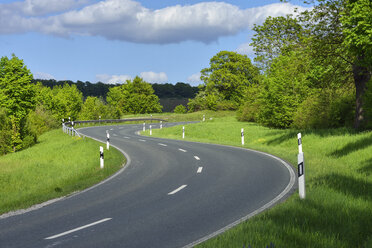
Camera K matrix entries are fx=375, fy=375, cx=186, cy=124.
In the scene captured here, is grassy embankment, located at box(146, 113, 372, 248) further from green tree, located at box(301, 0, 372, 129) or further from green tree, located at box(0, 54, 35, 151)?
green tree, located at box(0, 54, 35, 151)

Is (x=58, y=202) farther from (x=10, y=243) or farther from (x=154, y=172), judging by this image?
(x=154, y=172)

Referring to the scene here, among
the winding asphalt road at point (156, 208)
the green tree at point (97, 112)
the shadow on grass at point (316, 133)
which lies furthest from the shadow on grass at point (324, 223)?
the green tree at point (97, 112)

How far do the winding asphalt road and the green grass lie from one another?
3.06ft

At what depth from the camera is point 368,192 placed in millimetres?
8852

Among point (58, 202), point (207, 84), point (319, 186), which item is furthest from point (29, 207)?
point (207, 84)

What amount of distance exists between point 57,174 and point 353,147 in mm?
14538

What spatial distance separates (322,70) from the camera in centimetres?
2130

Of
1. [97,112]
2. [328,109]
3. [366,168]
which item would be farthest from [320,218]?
[97,112]

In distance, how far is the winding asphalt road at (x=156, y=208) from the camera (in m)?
6.39

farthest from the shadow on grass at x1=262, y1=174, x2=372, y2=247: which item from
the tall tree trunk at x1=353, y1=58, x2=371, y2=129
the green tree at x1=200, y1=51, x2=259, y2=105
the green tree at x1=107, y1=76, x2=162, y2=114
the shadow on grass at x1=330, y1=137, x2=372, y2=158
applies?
the green tree at x1=107, y1=76, x2=162, y2=114

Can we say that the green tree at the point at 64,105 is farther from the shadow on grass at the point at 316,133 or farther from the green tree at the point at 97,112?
the shadow on grass at the point at 316,133

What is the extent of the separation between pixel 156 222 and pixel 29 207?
13.2 ft

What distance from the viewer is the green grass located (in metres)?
11.8

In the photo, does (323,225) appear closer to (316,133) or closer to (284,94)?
(316,133)
